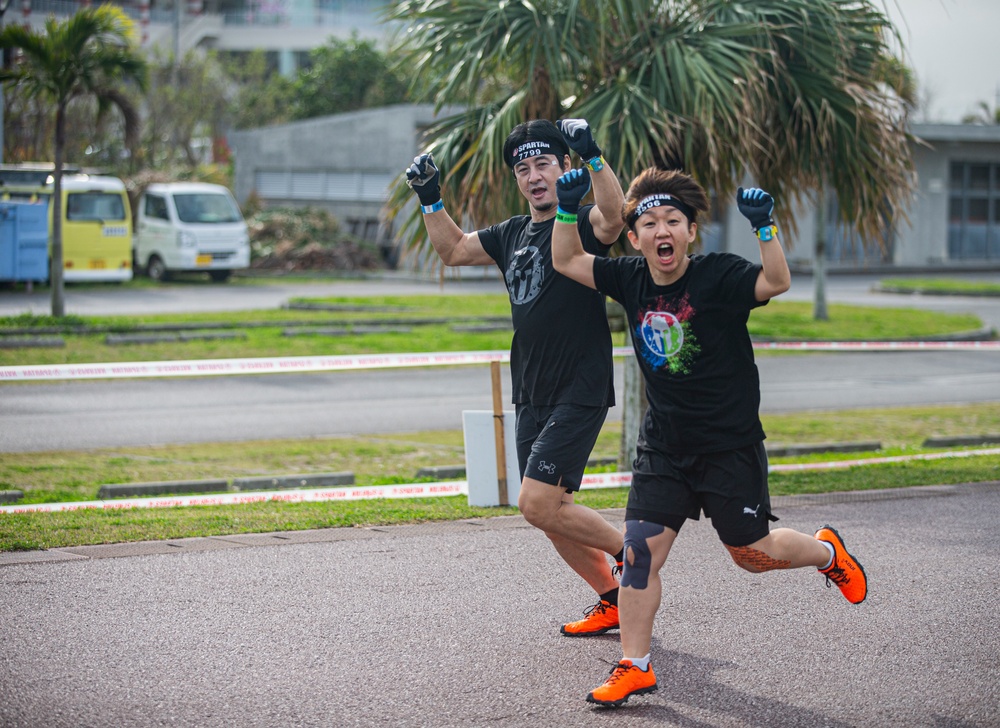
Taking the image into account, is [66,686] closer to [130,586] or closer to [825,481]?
[130,586]

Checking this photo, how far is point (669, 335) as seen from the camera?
459cm

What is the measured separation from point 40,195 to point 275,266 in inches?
363

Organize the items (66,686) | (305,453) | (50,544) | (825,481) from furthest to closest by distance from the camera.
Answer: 1. (305,453)
2. (825,481)
3. (50,544)
4. (66,686)

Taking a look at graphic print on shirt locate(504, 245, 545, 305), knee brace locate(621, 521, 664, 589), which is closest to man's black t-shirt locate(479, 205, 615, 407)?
graphic print on shirt locate(504, 245, 545, 305)

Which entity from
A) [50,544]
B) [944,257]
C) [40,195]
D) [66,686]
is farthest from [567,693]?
[944,257]

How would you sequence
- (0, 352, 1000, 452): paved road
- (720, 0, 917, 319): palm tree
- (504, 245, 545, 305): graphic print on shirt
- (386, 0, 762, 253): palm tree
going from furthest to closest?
1. (0, 352, 1000, 452): paved road
2. (720, 0, 917, 319): palm tree
3. (386, 0, 762, 253): palm tree
4. (504, 245, 545, 305): graphic print on shirt

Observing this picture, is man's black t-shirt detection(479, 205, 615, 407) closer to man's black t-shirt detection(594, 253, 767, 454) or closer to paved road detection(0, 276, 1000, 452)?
man's black t-shirt detection(594, 253, 767, 454)

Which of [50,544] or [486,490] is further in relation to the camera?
[486,490]

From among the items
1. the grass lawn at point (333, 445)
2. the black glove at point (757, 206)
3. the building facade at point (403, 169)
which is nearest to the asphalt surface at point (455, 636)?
the grass lawn at point (333, 445)

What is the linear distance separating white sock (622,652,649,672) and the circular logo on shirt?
109 centimetres

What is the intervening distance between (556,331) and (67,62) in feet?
52.2

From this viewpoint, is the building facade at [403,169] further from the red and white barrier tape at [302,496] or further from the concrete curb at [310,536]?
the concrete curb at [310,536]

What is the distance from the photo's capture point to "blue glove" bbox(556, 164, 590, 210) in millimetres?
4637

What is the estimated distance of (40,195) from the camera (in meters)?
24.6
